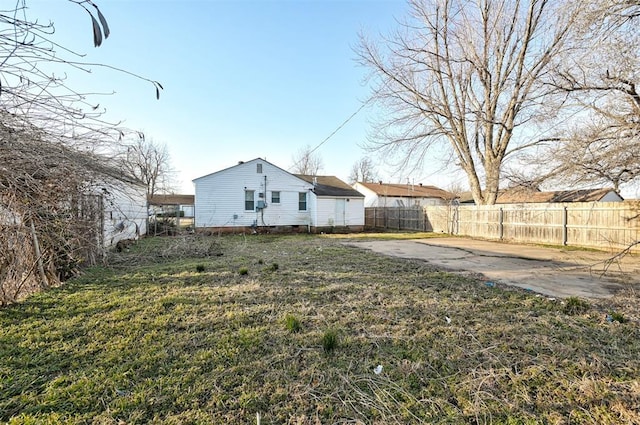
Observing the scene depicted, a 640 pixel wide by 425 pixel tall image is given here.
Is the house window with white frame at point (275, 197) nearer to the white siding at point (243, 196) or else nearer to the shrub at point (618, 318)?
the white siding at point (243, 196)

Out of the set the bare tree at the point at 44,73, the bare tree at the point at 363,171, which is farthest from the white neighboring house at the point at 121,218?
the bare tree at the point at 363,171

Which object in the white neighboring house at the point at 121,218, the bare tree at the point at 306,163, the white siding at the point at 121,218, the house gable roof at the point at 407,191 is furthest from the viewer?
the bare tree at the point at 306,163

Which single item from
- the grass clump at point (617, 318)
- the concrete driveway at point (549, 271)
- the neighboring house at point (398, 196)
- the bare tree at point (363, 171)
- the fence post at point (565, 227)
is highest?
the bare tree at point (363, 171)

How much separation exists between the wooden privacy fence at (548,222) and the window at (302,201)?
26.7 ft

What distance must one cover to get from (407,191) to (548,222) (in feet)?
69.2

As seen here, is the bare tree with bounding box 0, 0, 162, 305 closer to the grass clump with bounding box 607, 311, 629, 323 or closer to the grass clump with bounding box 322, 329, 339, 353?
the grass clump with bounding box 322, 329, 339, 353

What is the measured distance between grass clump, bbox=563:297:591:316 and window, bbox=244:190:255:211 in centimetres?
1422

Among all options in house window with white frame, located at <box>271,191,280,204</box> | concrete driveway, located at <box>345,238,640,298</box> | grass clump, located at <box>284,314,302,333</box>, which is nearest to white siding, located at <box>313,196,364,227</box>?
house window with white frame, located at <box>271,191,280,204</box>

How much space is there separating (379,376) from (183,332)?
206cm

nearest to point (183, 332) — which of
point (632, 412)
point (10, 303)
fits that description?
point (10, 303)

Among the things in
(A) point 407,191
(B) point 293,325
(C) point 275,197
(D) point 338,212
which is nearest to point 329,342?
(B) point 293,325

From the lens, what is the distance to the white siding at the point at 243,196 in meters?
15.1

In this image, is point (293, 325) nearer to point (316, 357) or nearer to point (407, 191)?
point (316, 357)

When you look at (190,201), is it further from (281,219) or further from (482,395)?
(482,395)
